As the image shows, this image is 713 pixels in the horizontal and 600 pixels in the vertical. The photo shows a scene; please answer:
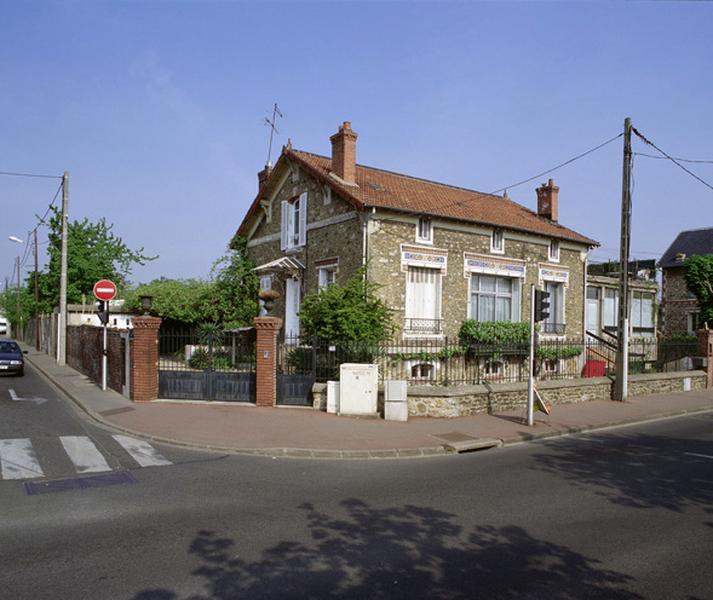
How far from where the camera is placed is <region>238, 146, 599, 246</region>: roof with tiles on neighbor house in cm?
1728

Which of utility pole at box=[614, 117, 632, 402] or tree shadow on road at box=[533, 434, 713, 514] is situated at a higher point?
utility pole at box=[614, 117, 632, 402]

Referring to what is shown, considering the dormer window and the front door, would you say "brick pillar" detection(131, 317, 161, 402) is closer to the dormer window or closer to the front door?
the front door

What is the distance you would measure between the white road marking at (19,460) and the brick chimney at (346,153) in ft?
39.2

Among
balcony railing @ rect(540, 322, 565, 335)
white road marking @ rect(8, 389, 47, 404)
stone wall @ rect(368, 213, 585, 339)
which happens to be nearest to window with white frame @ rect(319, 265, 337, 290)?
stone wall @ rect(368, 213, 585, 339)

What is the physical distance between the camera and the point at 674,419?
557 inches

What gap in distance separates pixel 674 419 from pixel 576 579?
38.0 feet

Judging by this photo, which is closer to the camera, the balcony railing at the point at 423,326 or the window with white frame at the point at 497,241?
the balcony railing at the point at 423,326

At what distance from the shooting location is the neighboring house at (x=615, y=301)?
2534cm

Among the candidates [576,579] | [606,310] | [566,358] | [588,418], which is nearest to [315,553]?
[576,579]

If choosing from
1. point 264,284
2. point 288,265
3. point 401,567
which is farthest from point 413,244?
point 401,567

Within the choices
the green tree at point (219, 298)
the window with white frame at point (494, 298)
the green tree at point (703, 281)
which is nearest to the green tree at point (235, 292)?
the green tree at point (219, 298)

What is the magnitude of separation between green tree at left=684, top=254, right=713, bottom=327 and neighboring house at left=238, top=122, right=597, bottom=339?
37.3 feet

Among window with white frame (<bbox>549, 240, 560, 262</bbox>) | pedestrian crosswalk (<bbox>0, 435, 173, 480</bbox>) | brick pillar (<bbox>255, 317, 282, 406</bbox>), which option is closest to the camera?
pedestrian crosswalk (<bbox>0, 435, 173, 480</bbox>)

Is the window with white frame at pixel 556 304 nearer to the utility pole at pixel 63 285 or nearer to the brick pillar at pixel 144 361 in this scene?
A: the brick pillar at pixel 144 361
